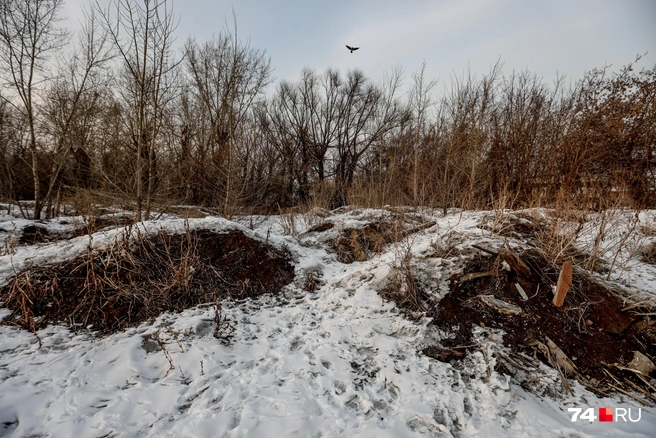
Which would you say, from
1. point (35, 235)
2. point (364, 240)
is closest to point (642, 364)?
point (364, 240)

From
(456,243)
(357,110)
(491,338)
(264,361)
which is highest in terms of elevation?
(357,110)

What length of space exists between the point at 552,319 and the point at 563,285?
1.31ft

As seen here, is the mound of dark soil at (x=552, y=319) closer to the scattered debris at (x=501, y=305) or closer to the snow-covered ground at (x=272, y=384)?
the scattered debris at (x=501, y=305)

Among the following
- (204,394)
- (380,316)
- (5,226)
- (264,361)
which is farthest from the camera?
(5,226)

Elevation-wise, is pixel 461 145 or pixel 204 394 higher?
pixel 461 145

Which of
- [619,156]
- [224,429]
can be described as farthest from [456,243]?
[619,156]

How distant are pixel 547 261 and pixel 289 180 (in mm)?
15695

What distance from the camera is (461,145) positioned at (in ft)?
25.3

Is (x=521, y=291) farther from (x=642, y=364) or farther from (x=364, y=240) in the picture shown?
(x=364, y=240)

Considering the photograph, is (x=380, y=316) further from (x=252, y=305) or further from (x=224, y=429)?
(x=224, y=429)

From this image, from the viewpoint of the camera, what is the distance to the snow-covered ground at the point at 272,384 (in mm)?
1641

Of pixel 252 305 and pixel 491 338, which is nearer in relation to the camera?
pixel 491 338
